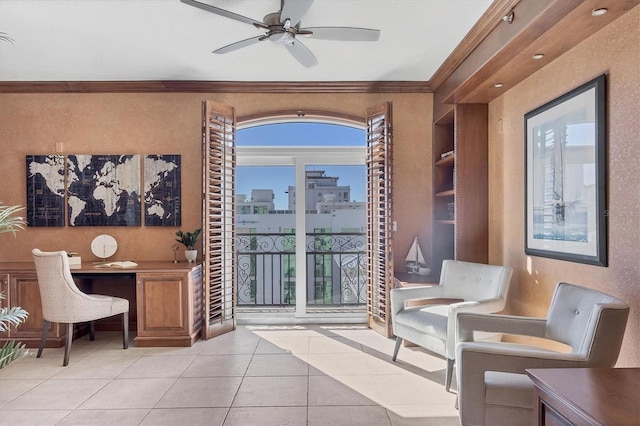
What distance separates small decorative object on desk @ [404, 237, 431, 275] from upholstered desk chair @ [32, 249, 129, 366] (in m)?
3.28

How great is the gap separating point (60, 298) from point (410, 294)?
3263 mm

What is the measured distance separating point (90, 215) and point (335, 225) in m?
2.99

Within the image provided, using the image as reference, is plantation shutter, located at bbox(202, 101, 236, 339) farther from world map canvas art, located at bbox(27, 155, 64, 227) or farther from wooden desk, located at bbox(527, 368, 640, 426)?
wooden desk, located at bbox(527, 368, 640, 426)

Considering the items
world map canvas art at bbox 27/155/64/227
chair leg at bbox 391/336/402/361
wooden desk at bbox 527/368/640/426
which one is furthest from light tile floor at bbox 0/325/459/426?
world map canvas art at bbox 27/155/64/227

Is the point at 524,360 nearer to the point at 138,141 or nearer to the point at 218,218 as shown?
the point at 218,218

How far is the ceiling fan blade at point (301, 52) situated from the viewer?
115 inches

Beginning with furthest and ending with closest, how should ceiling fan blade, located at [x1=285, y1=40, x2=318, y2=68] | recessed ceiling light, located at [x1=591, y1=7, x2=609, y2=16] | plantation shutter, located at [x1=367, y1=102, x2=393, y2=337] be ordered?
plantation shutter, located at [x1=367, y1=102, x2=393, y2=337]
ceiling fan blade, located at [x1=285, y1=40, x2=318, y2=68]
recessed ceiling light, located at [x1=591, y1=7, x2=609, y2=16]

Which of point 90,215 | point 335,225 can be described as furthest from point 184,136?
point 335,225

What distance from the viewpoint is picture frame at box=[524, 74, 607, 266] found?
2250mm

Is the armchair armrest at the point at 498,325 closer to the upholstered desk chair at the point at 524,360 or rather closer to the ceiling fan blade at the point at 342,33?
the upholstered desk chair at the point at 524,360

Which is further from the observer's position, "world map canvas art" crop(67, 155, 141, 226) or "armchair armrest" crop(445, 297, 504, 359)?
"world map canvas art" crop(67, 155, 141, 226)

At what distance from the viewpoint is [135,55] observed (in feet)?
11.9

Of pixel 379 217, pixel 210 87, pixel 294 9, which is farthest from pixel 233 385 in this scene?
pixel 210 87

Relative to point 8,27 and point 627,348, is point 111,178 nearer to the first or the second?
point 8,27
